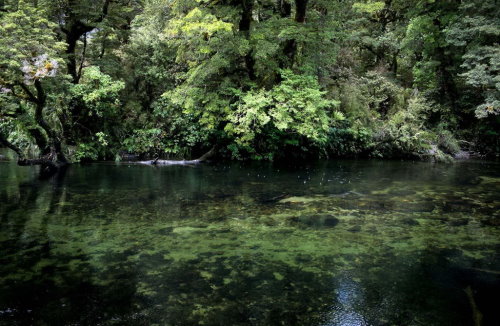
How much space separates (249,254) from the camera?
516 centimetres

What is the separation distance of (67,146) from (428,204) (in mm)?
13565

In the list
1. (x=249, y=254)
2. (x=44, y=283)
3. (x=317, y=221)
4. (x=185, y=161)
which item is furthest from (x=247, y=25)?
(x=44, y=283)

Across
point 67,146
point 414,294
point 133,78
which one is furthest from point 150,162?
point 414,294

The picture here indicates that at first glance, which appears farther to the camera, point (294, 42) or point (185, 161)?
point (185, 161)

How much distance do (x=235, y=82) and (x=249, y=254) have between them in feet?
33.1

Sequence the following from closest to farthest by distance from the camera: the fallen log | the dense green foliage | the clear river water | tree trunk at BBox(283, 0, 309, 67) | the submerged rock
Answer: the clear river water → the submerged rock → the dense green foliage → tree trunk at BBox(283, 0, 309, 67) → the fallen log

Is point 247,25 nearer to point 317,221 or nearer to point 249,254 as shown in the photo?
point 317,221

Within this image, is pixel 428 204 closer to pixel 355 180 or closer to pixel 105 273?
pixel 355 180

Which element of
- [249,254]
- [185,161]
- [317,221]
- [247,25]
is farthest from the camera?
[185,161]

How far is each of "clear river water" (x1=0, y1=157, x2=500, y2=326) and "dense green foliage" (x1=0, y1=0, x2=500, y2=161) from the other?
4386 mm

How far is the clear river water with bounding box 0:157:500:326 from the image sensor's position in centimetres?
368

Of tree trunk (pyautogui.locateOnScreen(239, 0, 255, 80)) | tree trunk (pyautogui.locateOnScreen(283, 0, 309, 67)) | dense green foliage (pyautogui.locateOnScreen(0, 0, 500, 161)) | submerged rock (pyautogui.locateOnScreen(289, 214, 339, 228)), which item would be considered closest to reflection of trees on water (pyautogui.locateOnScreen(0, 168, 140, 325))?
submerged rock (pyautogui.locateOnScreen(289, 214, 339, 228))

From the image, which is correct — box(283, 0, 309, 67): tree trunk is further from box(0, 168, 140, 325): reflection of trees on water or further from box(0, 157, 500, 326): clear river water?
box(0, 168, 140, 325): reflection of trees on water

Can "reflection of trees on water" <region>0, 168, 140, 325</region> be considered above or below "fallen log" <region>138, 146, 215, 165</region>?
above
